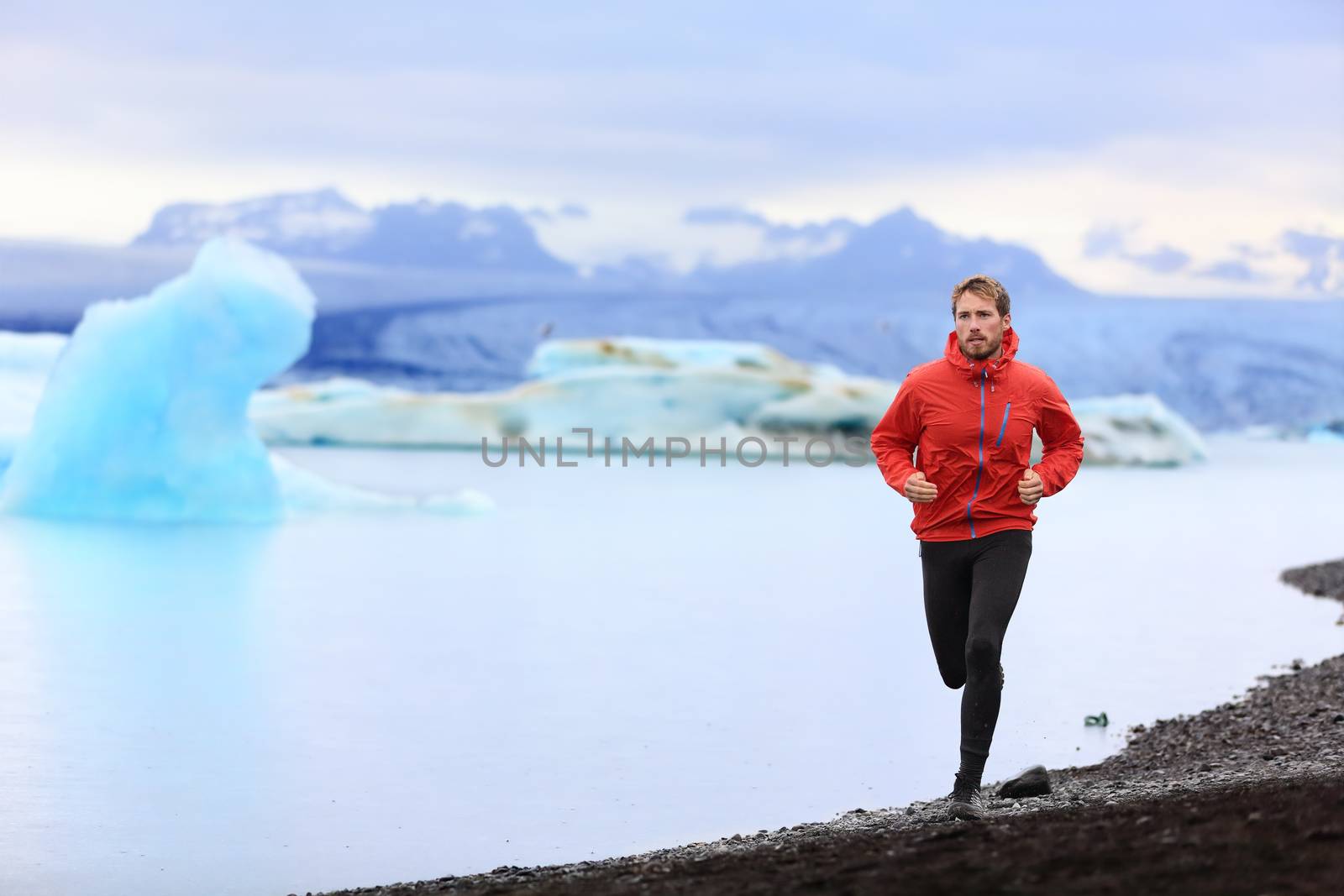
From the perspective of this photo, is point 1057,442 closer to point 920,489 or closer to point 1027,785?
point 920,489

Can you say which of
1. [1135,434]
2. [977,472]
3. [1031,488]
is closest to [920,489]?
[977,472]

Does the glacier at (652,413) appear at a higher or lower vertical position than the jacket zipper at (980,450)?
higher

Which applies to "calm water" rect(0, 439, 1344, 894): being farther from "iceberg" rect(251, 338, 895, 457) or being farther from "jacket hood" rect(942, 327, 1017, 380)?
"iceberg" rect(251, 338, 895, 457)

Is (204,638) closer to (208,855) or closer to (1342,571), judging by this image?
(208,855)

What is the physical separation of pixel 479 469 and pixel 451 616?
1932 cm

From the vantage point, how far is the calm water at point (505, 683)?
450 centimetres

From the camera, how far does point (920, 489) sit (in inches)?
148

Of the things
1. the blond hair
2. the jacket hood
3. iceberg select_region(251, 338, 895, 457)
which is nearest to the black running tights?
the jacket hood

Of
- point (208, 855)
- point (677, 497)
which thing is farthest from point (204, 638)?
point (677, 497)

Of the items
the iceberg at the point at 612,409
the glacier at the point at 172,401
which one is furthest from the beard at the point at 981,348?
the iceberg at the point at 612,409

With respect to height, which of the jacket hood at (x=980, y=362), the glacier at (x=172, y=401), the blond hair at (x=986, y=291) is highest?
the glacier at (x=172, y=401)

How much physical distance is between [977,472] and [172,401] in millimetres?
11618

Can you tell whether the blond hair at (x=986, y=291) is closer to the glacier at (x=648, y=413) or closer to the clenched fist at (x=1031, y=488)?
the clenched fist at (x=1031, y=488)

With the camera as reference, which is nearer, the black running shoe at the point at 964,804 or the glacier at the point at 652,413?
the black running shoe at the point at 964,804
